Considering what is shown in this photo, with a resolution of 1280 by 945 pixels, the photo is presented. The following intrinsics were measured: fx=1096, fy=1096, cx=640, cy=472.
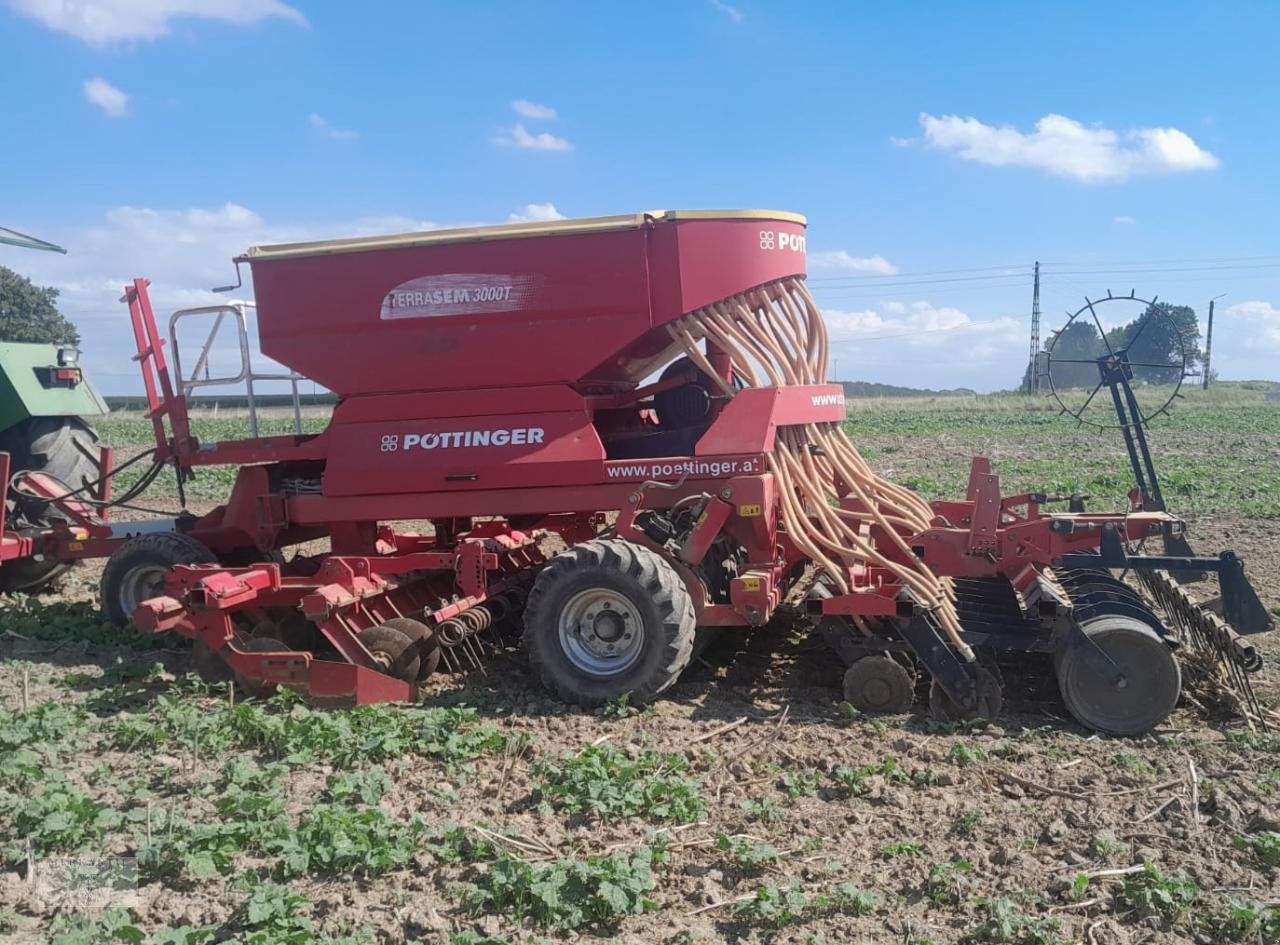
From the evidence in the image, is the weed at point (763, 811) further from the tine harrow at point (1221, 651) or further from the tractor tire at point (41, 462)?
the tractor tire at point (41, 462)

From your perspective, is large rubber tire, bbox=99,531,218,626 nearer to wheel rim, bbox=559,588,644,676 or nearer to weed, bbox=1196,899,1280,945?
wheel rim, bbox=559,588,644,676

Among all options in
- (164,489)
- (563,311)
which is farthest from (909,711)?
(164,489)

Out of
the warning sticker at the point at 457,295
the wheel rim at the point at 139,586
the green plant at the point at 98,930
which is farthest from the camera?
the wheel rim at the point at 139,586

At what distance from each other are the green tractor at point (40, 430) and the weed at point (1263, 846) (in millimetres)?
8190

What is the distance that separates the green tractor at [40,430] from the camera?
8.68 metres

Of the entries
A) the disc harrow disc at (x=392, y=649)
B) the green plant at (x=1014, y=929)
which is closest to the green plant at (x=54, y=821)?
the disc harrow disc at (x=392, y=649)

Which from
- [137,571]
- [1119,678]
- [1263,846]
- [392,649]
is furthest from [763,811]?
[137,571]

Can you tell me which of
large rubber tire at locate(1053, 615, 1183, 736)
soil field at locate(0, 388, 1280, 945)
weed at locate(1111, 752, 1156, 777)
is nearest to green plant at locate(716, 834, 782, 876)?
soil field at locate(0, 388, 1280, 945)

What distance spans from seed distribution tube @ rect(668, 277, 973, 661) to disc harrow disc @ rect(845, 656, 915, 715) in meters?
0.45

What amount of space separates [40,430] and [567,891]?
23.1 ft

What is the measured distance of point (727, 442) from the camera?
6438 millimetres

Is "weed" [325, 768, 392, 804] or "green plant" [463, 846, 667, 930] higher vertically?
"weed" [325, 768, 392, 804]

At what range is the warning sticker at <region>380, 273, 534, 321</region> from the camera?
21.8 ft

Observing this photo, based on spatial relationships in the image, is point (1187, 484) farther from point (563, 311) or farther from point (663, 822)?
point (663, 822)
